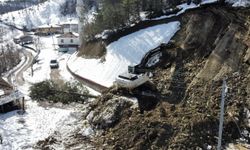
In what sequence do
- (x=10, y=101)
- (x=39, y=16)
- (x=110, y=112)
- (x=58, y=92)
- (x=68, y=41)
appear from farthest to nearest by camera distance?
(x=39, y=16), (x=68, y=41), (x=58, y=92), (x=10, y=101), (x=110, y=112)

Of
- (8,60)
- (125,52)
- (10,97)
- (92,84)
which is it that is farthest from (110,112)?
(8,60)

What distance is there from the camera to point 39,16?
134375 mm

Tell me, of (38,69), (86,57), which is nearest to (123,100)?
(86,57)

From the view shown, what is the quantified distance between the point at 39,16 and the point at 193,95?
119m

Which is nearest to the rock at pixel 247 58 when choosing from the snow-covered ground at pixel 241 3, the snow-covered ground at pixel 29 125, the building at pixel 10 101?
the snow-covered ground at pixel 241 3

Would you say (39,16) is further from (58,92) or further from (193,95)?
(193,95)

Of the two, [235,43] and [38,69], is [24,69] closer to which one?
[38,69]

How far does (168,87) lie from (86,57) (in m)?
19.3

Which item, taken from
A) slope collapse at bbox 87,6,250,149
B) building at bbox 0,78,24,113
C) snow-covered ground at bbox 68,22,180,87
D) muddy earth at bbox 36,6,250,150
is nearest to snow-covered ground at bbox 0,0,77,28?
snow-covered ground at bbox 68,22,180,87

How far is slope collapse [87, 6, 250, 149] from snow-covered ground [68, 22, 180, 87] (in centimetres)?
466

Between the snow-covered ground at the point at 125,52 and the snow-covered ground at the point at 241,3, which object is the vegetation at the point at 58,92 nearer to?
the snow-covered ground at the point at 125,52

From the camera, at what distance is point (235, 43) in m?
24.9

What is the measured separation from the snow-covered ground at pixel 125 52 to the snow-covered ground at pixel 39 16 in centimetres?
8251

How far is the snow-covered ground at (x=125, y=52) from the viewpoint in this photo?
35.1 m
